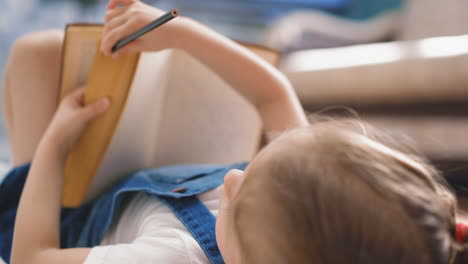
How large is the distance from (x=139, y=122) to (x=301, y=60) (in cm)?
67

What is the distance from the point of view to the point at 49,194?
541 mm

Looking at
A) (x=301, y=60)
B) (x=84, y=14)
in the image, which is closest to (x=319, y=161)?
(x=301, y=60)

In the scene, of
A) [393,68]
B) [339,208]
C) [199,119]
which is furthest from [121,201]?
[393,68]

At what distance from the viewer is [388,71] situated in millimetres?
868

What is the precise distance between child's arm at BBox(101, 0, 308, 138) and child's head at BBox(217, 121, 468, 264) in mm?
260

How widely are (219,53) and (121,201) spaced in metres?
0.27

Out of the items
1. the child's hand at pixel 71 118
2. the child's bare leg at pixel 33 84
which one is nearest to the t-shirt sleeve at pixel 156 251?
the child's hand at pixel 71 118

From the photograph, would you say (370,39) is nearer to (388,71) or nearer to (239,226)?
(388,71)

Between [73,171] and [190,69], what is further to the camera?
[190,69]

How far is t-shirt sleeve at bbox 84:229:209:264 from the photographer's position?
0.44m

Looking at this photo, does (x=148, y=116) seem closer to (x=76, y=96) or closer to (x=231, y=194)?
(x=76, y=96)

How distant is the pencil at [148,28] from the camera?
1.45 feet

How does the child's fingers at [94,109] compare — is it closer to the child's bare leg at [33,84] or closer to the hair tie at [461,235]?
the child's bare leg at [33,84]

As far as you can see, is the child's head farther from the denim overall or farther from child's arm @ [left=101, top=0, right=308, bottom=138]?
child's arm @ [left=101, top=0, right=308, bottom=138]
